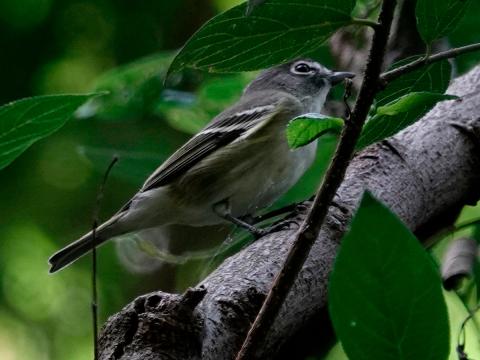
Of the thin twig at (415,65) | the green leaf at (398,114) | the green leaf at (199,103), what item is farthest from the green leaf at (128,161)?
the thin twig at (415,65)

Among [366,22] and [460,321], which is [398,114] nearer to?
[366,22]

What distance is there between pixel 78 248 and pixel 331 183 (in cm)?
257

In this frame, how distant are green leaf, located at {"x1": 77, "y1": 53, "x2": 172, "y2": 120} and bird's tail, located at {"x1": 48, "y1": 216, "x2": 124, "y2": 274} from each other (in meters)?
0.45

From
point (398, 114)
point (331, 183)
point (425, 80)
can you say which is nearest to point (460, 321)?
point (425, 80)

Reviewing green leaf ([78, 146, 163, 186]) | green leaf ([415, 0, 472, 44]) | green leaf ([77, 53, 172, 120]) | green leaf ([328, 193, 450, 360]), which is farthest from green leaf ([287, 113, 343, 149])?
green leaf ([77, 53, 172, 120])

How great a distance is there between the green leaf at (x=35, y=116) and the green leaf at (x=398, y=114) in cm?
43

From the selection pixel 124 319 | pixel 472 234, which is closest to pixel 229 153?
pixel 472 234

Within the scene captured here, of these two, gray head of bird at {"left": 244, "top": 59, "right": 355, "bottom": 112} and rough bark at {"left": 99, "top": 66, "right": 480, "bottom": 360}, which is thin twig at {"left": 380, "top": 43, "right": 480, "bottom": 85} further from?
gray head of bird at {"left": 244, "top": 59, "right": 355, "bottom": 112}

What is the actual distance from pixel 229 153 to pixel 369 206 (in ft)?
9.32

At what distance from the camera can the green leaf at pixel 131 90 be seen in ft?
11.8

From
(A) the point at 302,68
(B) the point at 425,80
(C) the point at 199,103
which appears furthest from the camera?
(A) the point at 302,68

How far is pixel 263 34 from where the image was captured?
1342 mm

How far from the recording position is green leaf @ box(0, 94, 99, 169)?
129 centimetres

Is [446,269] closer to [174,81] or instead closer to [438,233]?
[438,233]
